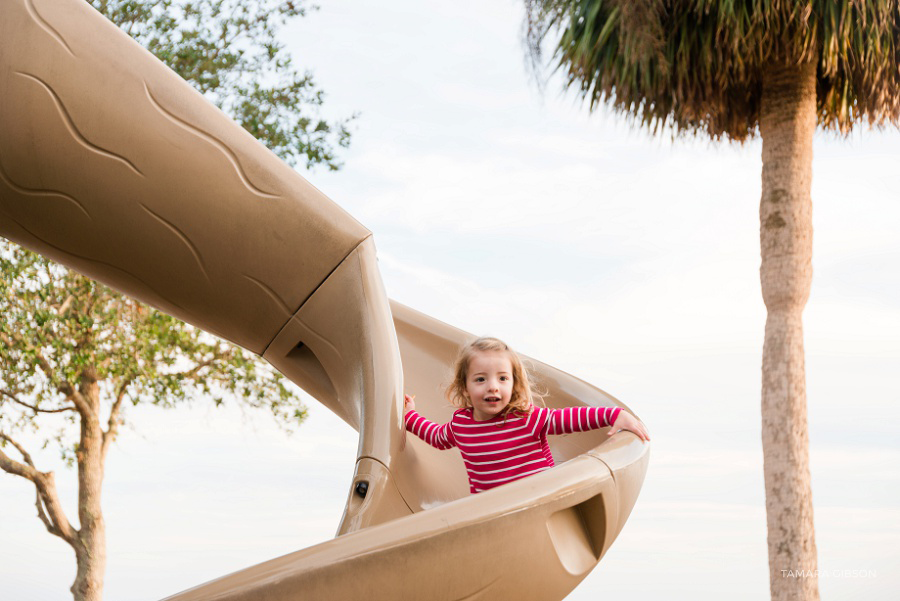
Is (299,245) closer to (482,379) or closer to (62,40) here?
(482,379)

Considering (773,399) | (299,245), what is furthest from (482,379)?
(773,399)

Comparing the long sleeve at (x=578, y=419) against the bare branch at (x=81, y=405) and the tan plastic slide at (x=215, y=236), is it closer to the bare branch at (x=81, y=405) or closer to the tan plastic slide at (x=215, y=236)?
the tan plastic slide at (x=215, y=236)

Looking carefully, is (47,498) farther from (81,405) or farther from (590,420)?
(590,420)

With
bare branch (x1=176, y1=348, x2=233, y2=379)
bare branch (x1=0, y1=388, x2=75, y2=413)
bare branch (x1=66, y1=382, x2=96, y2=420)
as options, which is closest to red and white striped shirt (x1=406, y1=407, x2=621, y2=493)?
bare branch (x1=176, y1=348, x2=233, y2=379)

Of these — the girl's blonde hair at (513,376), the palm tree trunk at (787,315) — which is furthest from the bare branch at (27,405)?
the girl's blonde hair at (513,376)

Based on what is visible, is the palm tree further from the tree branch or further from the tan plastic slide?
the tree branch

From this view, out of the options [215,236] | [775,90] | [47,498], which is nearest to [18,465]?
[47,498]

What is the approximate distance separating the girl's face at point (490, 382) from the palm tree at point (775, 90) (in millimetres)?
4596

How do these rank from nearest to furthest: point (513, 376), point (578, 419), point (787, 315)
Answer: point (578, 419) < point (513, 376) < point (787, 315)

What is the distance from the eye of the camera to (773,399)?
713 centimetres

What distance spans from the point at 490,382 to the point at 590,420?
361 mm

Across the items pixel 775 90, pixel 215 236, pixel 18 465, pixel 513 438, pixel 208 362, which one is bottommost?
pixel 513 438

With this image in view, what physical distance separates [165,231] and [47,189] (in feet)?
1.32

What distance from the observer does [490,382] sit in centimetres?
313
